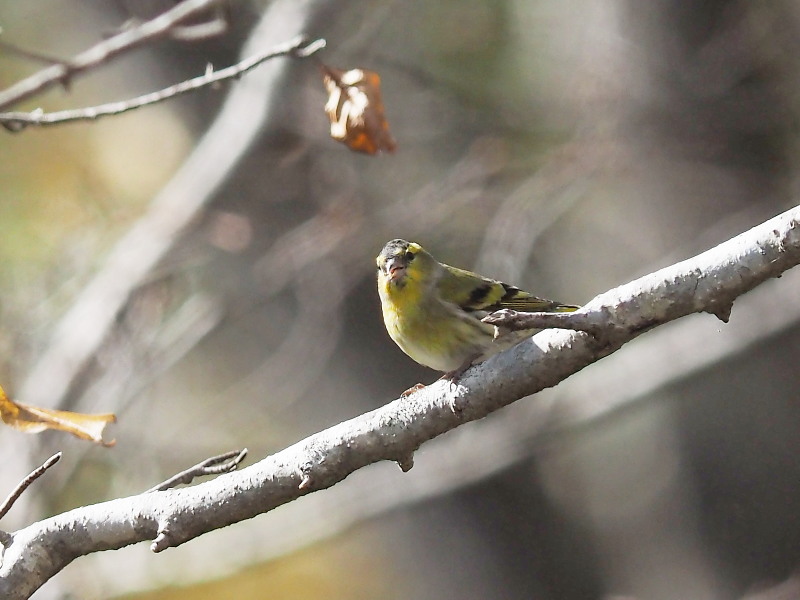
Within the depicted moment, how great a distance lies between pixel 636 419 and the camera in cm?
816

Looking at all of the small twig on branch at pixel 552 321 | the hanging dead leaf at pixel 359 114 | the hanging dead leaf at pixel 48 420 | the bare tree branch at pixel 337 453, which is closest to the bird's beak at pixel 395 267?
the hanging dead leaf at pixel 359 114

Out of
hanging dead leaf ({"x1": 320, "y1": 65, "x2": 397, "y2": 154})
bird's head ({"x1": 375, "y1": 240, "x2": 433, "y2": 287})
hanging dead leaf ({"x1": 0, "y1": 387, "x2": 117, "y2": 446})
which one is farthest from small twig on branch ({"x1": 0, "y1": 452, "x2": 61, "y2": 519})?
bird's head ({"x1": 375, "y1": 240, "x2": 433, "y2": 287})

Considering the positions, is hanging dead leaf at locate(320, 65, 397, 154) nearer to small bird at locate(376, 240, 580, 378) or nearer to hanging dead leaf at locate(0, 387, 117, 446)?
small bird at locate(376, 240, 580, 378)

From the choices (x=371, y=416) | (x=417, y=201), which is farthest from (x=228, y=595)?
(x=371, y=416)

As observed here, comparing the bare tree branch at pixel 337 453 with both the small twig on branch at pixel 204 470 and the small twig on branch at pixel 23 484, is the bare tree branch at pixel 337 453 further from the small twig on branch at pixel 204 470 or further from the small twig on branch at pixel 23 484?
the small twig on branch at pixel 23 484

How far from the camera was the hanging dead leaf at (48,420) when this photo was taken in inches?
94.3

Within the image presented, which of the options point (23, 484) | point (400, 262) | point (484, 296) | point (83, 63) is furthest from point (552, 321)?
point (83, 63)

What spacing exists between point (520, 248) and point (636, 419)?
253cm

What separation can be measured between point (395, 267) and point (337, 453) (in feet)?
5.77

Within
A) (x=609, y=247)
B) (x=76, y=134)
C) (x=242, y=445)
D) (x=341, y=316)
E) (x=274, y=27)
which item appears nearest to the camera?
(x=274, y=27)

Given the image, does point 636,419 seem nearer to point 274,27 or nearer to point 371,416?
point 274,27

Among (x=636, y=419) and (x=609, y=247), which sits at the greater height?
(x=609, y=247)

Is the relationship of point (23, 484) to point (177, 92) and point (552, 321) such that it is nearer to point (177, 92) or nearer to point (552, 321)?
point (552, 321)

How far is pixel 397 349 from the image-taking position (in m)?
6.03
